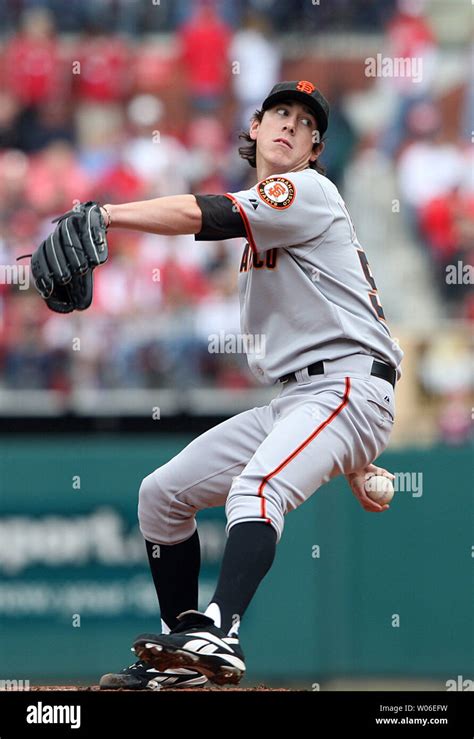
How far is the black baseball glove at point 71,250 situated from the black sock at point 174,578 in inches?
43.1

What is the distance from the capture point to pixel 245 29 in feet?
33.9

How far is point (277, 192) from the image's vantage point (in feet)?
12.8

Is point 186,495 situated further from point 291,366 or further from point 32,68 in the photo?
point 32,68

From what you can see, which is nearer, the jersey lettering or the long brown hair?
the jersey lettering

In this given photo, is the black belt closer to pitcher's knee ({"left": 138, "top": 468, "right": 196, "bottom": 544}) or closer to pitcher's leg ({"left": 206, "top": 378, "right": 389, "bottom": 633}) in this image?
pitcher's leg ({"left": 206, "top": 378, "right": 389, "bottom": 633})

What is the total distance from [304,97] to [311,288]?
0.66 m

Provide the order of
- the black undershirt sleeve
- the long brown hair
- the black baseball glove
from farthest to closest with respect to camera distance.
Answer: the long brown hair < the black undershirt sleeve < the black baseball glove

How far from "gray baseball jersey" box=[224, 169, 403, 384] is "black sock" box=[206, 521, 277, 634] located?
0.62 m

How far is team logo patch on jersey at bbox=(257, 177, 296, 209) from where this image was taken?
387 cm

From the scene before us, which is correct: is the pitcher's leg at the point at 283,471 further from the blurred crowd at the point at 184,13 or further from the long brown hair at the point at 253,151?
Answer: the blurred crowd at the point at 184,13


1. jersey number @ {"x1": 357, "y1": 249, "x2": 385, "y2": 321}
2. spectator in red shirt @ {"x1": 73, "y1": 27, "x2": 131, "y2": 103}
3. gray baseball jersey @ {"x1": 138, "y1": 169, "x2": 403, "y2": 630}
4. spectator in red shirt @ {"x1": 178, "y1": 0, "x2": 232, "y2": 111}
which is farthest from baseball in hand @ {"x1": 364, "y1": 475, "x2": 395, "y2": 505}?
spectator in red shirt @ {"x1": 73, "y1": 27, "x2": 131, "y2": 103}

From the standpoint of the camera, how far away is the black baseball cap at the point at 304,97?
4199mm

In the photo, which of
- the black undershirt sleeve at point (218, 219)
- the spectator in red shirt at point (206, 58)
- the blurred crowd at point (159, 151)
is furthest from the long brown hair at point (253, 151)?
the spectator in red shirt at point (206, 58)

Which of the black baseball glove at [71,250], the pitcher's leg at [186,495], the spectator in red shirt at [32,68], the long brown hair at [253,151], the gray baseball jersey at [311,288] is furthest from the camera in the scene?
the spectator in red shirt at [32,68]
